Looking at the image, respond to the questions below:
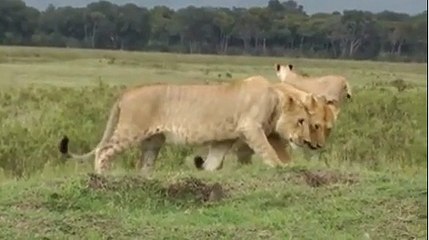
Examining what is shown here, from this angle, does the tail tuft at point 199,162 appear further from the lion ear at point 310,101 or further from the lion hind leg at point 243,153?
the lion ear at point 310,101

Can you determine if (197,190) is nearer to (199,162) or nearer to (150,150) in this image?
(199,162)

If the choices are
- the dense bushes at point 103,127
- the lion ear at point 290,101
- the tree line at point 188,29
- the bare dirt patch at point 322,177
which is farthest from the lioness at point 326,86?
the tree line at point 188,29

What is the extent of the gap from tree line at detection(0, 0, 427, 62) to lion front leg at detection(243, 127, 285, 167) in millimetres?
49868

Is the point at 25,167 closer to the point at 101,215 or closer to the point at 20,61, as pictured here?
the point at 101,215

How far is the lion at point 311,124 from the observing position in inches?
402

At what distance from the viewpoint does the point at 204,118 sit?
34.2ft

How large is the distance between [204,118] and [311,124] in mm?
970

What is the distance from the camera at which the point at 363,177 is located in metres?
8.38

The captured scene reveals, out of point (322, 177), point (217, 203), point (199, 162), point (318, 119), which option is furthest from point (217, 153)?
point (217, 203)

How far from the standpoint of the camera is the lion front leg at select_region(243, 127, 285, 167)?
987 centimetres

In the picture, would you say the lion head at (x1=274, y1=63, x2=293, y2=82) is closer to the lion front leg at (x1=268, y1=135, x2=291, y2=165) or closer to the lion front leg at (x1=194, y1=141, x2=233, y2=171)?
the lion front leg at (x1=268, y1=135, x2=291, y2=165)

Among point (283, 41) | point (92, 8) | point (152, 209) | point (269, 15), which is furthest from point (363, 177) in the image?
point (92, 8)

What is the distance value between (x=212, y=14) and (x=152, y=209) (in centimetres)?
6353

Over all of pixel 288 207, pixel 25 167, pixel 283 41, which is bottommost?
pixel 283 41
